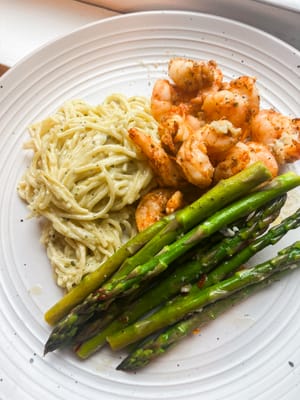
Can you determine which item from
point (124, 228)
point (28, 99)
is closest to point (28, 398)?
point (124, 228)

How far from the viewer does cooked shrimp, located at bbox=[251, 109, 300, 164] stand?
3033mm

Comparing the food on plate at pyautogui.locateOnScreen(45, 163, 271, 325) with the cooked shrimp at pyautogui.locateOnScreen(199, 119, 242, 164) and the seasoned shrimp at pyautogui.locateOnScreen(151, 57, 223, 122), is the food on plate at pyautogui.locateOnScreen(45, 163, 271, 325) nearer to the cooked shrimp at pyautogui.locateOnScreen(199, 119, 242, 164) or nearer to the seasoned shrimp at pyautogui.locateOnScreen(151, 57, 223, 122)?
the cooked shrimp at pyautogui.locateOnScreen(199, 119, 242, 164)

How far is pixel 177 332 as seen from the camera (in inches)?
106

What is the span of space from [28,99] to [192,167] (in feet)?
4.93

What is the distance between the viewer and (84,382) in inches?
107

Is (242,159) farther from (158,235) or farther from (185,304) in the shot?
(185,304)

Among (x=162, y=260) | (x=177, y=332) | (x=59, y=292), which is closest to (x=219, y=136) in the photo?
(x=162, y=260)

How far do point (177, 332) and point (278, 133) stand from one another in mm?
1417

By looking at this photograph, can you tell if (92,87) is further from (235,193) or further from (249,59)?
(235,193)

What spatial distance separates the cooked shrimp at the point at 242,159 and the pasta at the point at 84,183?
51 cm

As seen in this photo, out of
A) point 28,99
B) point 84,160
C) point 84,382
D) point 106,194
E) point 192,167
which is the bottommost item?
point 84,382

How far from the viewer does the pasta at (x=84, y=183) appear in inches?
121

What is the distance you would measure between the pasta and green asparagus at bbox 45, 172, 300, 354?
25 cm

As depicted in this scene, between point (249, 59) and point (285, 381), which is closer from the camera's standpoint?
point (285, 381)
